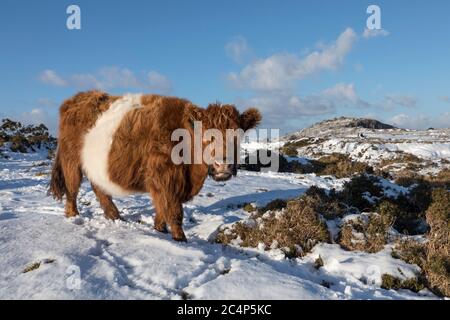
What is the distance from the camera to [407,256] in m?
5.75

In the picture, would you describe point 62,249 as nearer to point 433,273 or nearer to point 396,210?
point 433,273

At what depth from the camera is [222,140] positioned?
6289mm

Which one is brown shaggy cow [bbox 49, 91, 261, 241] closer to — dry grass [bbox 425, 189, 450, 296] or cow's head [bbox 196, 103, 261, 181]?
cow's head [bbox 196, 103, 261, 181]

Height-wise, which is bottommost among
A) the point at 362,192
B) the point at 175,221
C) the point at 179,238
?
the point at 179,238

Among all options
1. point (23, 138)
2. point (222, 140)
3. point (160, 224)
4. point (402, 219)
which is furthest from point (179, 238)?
point (23, 138)

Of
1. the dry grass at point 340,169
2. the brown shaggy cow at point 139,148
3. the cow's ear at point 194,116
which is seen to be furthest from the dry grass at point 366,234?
the dry grass at point 340,169

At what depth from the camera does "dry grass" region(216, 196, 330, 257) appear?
6.28 meters

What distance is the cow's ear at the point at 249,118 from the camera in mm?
6836

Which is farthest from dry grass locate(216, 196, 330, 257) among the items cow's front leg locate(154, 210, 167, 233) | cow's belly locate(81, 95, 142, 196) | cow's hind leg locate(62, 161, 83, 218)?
cow's hind leg locate(62, 161, 83, 218)

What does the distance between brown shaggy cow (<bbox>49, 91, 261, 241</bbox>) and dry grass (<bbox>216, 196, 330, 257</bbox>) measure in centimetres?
99

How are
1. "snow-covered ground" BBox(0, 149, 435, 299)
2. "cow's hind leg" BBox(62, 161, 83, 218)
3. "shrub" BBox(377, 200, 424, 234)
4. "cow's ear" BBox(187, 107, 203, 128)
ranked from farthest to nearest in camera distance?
"cow's hind leg" BBox(62, 161, 83, 218) < "shrub" BBox(377, 200, 424, 234) < "cow's ear" BBox(187, 107, 203, 128) < "snow-covered ground" BBox(0, 149, 435, 299)

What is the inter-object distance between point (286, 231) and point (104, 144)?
3.42m

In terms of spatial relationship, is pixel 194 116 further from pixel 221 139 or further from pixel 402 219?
pixel 402 219
